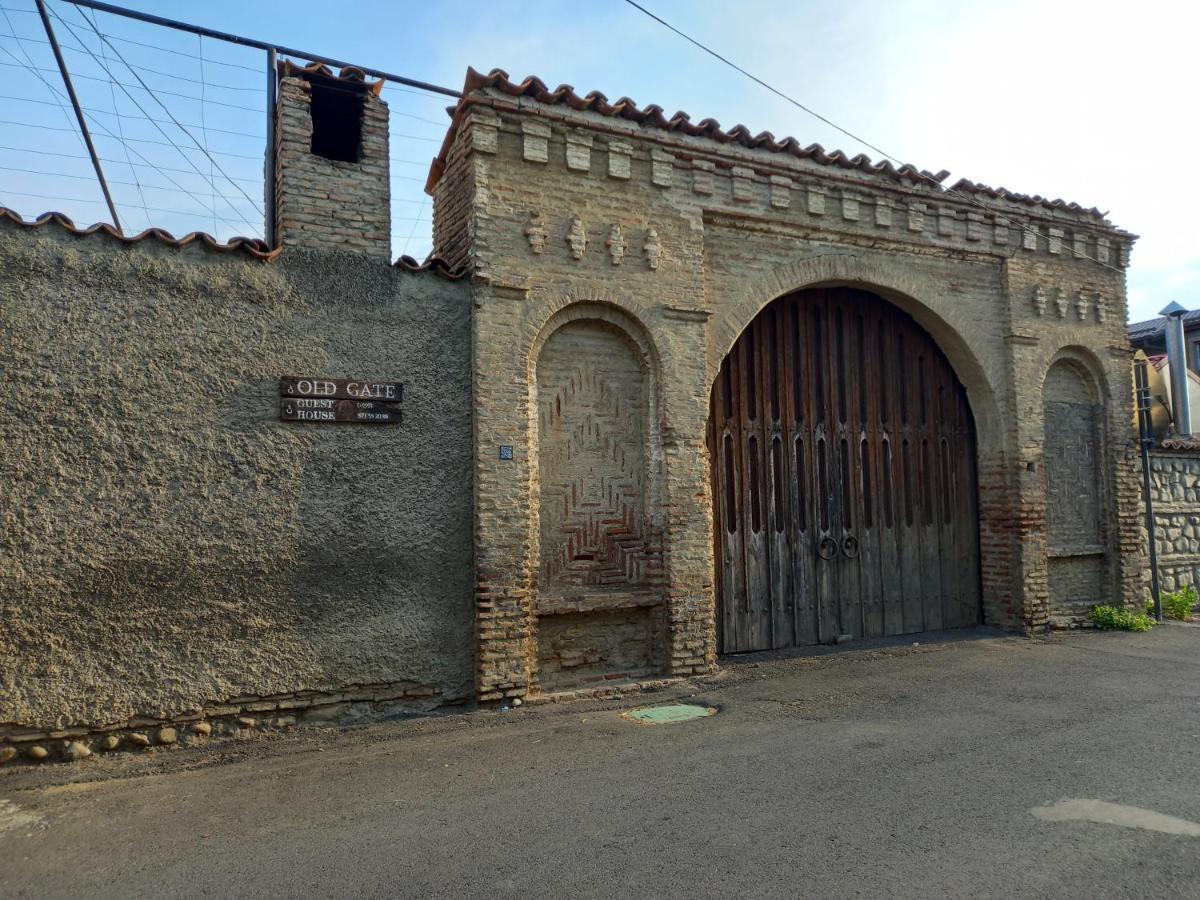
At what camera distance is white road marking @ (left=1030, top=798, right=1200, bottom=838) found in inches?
159

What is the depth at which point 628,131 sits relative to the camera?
734cm

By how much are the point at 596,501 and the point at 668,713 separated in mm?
1875

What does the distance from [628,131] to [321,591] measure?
186 inches

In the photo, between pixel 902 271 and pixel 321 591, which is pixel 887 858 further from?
pixel 902 271

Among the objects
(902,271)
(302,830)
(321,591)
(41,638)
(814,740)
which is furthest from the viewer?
(902,271)

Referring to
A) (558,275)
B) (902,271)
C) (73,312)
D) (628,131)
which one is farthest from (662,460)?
(73,312)

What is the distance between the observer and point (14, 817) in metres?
4.45

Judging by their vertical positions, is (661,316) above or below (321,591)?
above

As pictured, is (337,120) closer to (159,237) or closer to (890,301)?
(159,237)

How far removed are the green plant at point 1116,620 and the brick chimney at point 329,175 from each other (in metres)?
9.16

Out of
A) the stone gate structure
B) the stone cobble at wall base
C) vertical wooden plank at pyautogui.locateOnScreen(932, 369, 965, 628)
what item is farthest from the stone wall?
the stone cobble at wall base

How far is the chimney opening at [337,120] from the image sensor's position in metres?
6.71

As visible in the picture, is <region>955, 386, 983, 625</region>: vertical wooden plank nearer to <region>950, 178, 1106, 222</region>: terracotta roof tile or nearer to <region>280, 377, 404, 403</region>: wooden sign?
<region>950, 178, 1106, 222</region>: terracotta roof tile

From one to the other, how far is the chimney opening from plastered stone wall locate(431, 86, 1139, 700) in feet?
2.73
